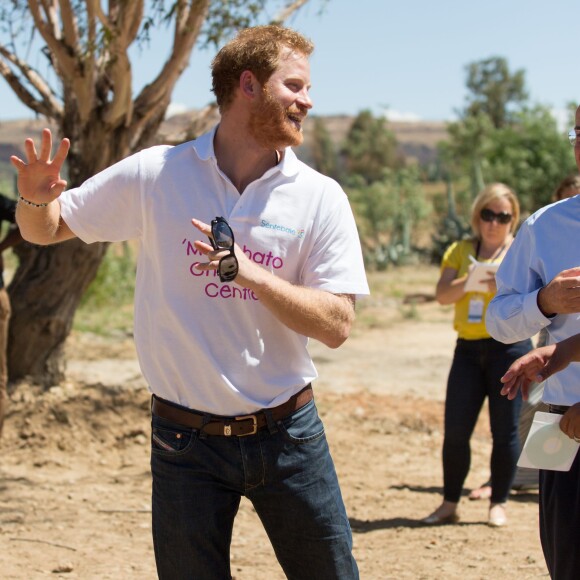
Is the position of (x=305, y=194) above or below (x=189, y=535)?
above

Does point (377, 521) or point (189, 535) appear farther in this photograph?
point (377, 521)

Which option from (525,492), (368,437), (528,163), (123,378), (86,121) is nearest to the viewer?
(525,492)

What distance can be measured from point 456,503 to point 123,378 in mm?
4707

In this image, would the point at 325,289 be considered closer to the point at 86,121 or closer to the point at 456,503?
the point at 456,503

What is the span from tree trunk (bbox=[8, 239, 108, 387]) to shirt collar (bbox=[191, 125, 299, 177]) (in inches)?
176

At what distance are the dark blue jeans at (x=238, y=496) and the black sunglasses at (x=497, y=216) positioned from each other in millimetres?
3169

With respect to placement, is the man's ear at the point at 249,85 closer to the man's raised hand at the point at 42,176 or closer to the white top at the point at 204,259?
the white top at the point at 204,259

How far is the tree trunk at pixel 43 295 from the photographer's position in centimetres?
729

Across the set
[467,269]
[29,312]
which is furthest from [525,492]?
[29,312]

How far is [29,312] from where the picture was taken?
7320 mm

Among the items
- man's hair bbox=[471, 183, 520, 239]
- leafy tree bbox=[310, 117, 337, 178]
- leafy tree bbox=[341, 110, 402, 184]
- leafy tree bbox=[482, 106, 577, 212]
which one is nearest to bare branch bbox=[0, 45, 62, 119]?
man's hair bbox=[471, 183, 520, 239]

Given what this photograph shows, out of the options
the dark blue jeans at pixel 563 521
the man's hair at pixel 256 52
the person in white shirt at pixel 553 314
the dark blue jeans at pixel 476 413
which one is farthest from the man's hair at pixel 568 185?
the man's hair at pixel 256 52

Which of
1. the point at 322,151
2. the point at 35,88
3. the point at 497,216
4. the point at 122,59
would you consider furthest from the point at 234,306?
the point at 322,151

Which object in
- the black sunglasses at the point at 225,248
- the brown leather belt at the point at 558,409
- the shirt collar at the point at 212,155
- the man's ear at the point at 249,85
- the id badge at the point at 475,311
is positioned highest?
the man's ear at the point at 249,85
